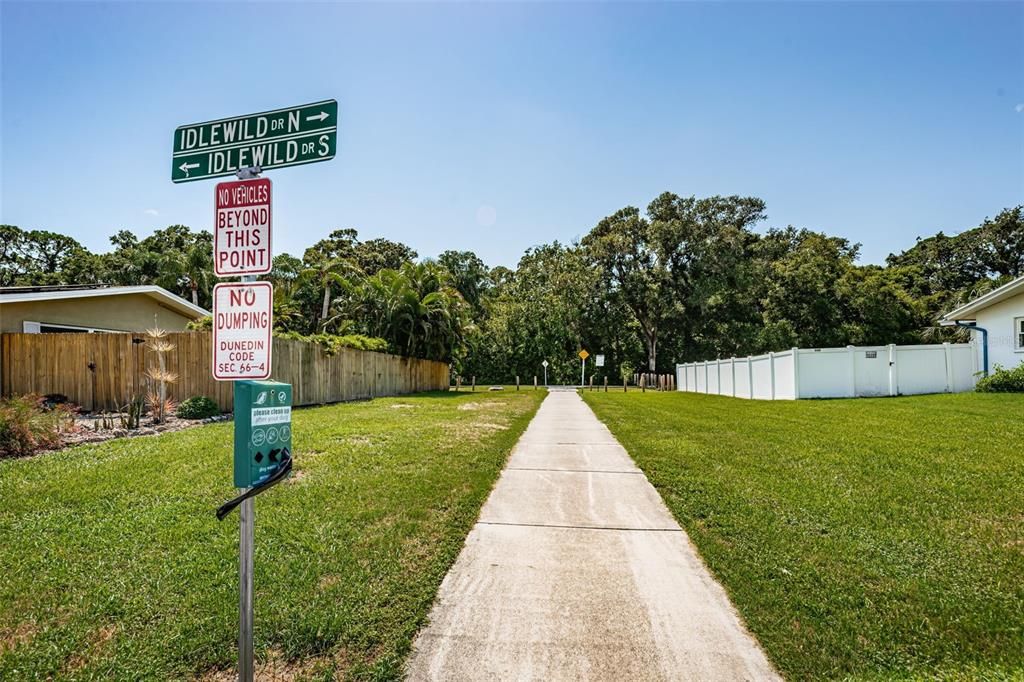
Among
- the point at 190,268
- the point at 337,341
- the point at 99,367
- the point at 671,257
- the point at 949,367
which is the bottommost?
the point at 949,367

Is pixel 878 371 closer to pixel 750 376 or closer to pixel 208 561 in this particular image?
pixel 750 376

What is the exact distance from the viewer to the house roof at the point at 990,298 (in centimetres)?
1803

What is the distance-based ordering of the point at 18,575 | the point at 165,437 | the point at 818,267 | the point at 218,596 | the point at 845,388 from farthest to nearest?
the point at 818,267 → the point at 845,388 → the point at 165,437 → the point at 18,575 → the point at 218,596

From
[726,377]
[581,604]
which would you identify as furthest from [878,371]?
[581,604]

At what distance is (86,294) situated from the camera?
558 inches

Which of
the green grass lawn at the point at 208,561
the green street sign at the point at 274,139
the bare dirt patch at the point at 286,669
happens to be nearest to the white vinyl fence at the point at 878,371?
the green grass lawn at the point at 208,561

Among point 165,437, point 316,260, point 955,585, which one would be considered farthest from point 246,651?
point 316,260

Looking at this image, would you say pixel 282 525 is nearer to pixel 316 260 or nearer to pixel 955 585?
pixel 955 585

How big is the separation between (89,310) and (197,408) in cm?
653

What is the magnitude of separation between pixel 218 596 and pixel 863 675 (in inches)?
139

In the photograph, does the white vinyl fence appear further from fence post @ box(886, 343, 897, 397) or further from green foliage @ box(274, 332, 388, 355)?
green foliage @ box(274, 332, 388, 355)

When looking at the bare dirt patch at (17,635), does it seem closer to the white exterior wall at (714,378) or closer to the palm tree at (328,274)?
the white exterior wall at (714,378)

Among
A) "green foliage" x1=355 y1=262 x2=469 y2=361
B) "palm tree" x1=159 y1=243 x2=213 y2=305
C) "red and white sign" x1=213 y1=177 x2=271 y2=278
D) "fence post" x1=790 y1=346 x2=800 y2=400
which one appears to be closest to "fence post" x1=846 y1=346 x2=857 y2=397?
"fence post" x1=790 y1=346 x2=800 y2=400

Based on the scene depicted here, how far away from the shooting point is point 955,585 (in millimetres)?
3621
